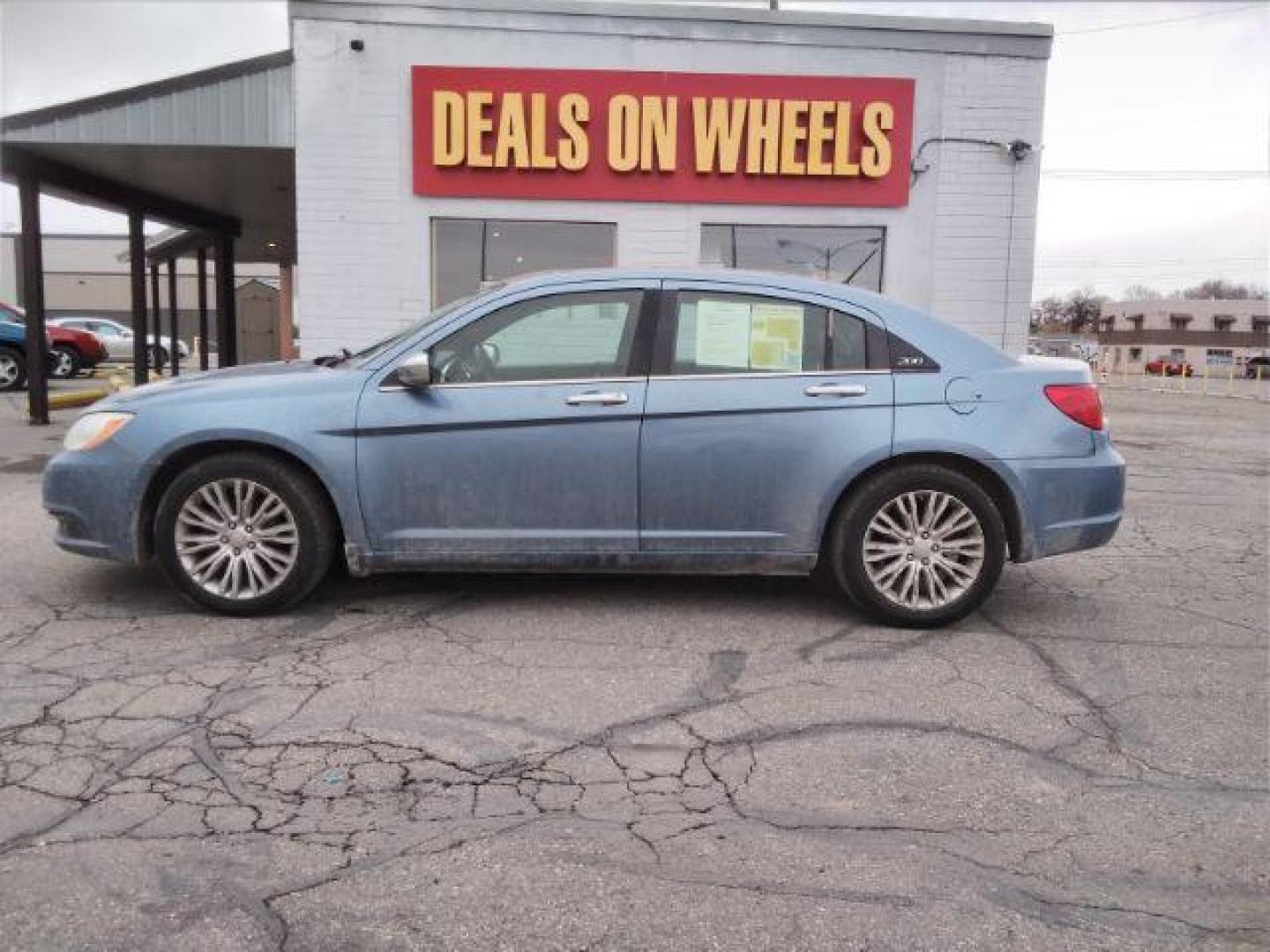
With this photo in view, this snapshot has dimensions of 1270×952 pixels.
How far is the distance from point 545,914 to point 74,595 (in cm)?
375

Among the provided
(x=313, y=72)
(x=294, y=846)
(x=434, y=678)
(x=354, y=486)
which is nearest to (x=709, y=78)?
(x=313, y=72)

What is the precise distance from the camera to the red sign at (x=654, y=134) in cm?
1064

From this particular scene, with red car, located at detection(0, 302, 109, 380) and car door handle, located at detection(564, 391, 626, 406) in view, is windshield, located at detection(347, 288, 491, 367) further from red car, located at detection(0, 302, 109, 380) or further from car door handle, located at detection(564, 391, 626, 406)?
red car, located at detection(0, 302, 109, 380)

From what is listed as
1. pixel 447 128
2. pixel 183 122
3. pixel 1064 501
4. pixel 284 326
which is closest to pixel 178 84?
pixel 183 122

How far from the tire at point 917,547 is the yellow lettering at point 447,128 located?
7.16 meters

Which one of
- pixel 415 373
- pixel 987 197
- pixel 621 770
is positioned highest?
pixel 987 197

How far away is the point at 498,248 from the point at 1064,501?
743 centimetres

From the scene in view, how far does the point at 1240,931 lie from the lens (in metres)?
2.59

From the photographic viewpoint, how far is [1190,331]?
8412cm

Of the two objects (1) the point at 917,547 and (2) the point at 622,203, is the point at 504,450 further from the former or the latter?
(2) the point at 622,203

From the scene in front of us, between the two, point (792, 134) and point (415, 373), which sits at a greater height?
point (792, 134)

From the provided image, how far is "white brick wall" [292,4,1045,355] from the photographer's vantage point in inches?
418

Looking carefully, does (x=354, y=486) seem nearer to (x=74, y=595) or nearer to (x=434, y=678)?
(x=434, y=678)

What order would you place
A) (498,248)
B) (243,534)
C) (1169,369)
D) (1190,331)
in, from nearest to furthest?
(243,534)
(498,248)
(1169,369)
(1190,331)
